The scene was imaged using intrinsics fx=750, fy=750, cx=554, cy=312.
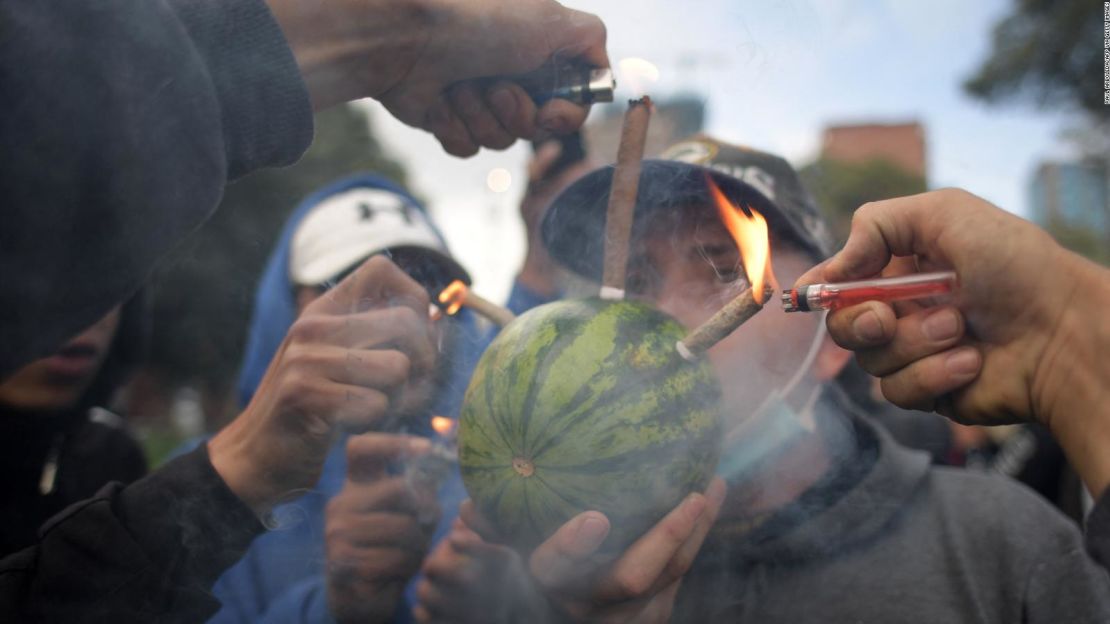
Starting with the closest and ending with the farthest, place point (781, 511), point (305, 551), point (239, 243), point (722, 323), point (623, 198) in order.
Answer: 1. point (722, 323)
2. point (623, 198)
3. point (781, 511)
4. point (305, 551)
5. point (239, 243)

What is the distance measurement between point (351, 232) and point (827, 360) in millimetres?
1733

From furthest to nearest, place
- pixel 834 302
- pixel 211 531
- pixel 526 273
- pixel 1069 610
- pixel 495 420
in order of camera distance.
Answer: pixel 526 273 → pixel 1069 610 → pixel 211 531 → pixel 495 420 → pixel 834 302

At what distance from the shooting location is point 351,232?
2.78 metres

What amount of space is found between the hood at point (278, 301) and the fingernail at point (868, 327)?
6.56ft

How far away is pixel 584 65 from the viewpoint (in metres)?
1.72

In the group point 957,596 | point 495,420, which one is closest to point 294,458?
point 495,420

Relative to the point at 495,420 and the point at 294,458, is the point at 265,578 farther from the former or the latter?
the point at 495,420

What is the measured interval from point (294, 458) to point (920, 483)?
73.1 inches

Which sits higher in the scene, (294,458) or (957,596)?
(294,458)

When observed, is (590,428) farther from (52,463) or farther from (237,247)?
(52,463)

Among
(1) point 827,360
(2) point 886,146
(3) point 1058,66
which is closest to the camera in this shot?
(1) point 827,360

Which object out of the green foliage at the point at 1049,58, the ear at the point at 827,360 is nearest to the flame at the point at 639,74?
the ear at the point at 827,360

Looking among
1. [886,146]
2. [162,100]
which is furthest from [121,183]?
[886,146]

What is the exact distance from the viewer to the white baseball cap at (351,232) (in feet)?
8.49
